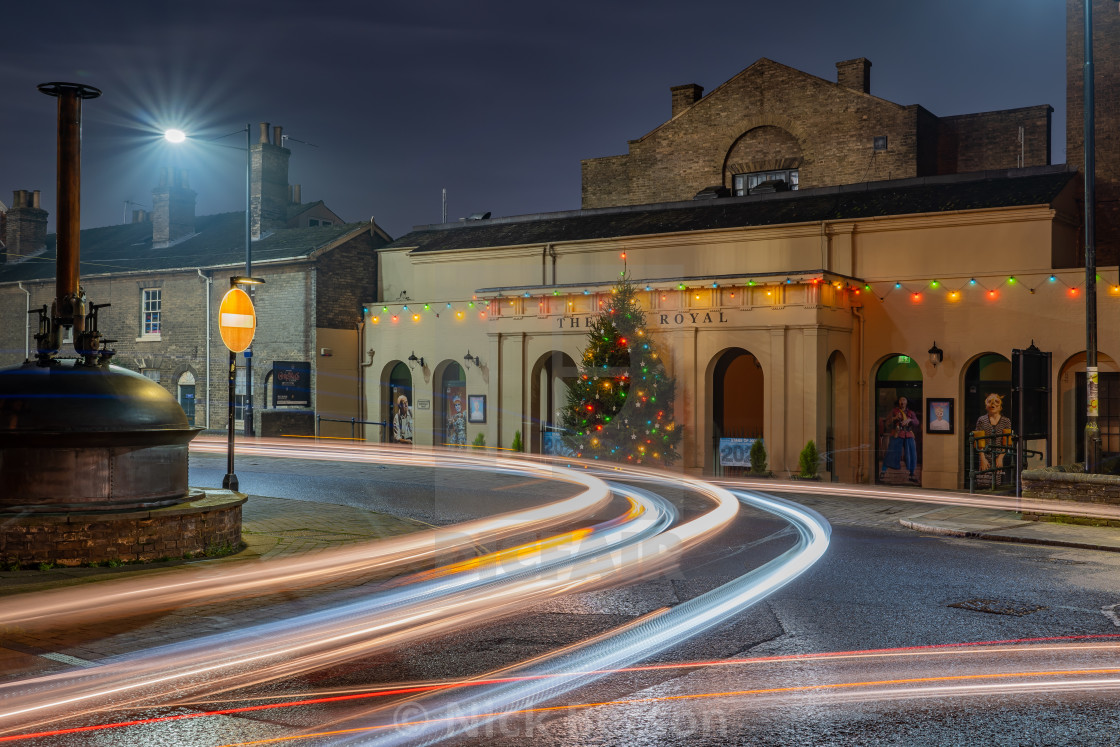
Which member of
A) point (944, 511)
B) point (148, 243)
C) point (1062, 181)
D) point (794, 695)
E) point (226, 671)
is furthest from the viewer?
point (148, 243)

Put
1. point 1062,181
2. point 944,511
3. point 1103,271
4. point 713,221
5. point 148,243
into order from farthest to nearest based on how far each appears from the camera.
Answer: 1. point 148,243
2. point 713,221
3. point 1062,181
4. point 1103,271
5. point 944,511

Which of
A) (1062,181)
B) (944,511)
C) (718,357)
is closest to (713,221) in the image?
(718,357)

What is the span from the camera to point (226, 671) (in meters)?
7.06

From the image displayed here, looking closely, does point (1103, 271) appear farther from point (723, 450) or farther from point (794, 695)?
point (794, 695)

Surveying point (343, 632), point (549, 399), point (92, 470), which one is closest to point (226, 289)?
point (549, 399)

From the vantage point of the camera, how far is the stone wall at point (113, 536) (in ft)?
34.7

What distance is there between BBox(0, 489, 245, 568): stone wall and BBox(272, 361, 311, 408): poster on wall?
2283 centimetres

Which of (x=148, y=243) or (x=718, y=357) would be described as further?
(x=148, y=243)

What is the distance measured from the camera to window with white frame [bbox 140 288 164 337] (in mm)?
38531

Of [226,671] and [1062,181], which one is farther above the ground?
[1062,181]

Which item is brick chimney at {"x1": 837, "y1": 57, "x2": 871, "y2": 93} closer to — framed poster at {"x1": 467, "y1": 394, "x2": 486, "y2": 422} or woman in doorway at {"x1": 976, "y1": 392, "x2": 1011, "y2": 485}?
woman in doorway at {"x1": 976, "y1": 392, "x2": 1011, "y2": 485}

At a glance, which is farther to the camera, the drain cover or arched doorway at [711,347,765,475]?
arched doorway at [711,347,765,475]

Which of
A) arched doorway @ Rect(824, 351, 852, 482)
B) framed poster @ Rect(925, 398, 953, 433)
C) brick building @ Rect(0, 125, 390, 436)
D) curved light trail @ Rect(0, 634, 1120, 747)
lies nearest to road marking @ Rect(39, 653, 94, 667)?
curved light trail @ Rect(0, 634, 1120, 747)

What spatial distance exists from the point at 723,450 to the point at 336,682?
2063 centimetres
